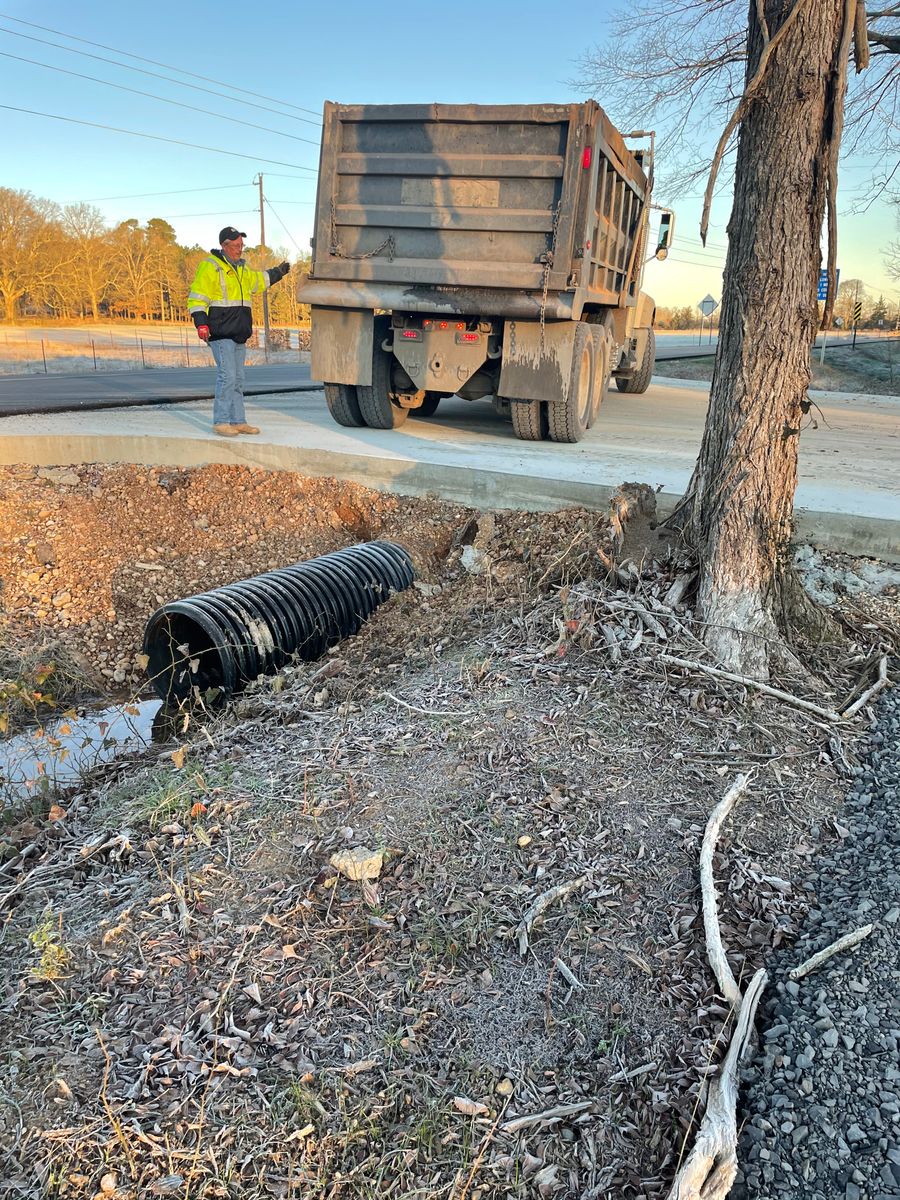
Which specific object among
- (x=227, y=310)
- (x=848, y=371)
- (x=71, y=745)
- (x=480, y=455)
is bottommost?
(x=71, y=745)

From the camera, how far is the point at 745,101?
3631 mm

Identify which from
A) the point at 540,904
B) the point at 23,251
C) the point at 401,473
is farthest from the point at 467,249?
Result: the point at 23,251

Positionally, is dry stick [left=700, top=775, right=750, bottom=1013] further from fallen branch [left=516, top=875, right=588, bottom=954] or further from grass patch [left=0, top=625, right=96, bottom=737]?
grass patch [left=0, top=625, right=96, bottom=737]

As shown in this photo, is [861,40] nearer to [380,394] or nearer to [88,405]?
[380,394]

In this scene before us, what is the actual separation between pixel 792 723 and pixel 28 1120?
3022 mm

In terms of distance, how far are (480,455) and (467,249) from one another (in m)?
1.75

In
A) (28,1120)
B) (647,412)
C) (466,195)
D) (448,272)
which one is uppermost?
(466,195)

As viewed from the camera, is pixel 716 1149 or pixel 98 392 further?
pixel 98 392

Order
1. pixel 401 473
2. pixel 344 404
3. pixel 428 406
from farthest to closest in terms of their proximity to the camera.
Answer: pixel 428 406, pixel 344 404, pixel 401 473

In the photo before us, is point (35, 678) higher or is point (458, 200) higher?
point (458, 200)

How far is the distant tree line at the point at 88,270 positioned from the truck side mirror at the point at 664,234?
27.1 m

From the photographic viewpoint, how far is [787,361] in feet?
12.6

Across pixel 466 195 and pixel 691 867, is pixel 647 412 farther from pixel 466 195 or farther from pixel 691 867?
pixel 691 867

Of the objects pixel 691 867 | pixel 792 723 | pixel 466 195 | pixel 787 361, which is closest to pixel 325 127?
pixel 466 195
